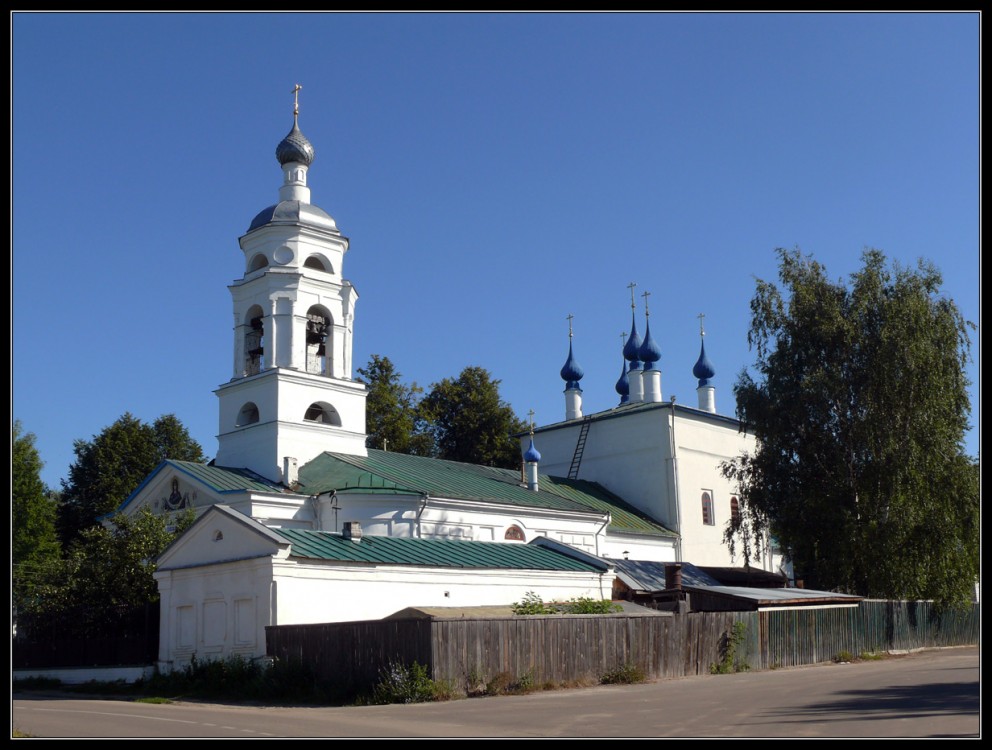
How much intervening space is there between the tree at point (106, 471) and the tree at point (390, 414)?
34.2 feet

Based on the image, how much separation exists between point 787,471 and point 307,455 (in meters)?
15.0

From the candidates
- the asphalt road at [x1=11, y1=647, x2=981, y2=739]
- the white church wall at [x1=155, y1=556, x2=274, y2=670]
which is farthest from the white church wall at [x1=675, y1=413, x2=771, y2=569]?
the white church wall at [x1=155, y1=556, x2=274, y2=670]

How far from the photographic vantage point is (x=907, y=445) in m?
31.9

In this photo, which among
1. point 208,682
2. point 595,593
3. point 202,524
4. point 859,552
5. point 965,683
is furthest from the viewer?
point 859,552

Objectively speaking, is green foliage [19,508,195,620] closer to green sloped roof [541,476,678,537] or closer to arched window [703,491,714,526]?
green sloped roof [541,476,678,537]

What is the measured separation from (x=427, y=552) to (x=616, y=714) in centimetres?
1085

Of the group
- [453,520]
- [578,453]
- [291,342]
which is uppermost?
[291,342]

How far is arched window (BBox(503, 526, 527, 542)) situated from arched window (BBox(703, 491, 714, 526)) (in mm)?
10719

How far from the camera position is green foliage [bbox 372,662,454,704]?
17.9m

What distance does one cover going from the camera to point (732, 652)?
78.9 feet

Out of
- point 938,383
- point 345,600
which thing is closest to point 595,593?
point 345,600

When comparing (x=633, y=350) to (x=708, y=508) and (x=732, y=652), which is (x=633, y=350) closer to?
(x=708, y=508)

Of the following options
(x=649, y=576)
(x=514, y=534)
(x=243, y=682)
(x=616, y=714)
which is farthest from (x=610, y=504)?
(x=616, y=714)

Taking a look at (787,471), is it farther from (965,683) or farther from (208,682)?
(208,682)
